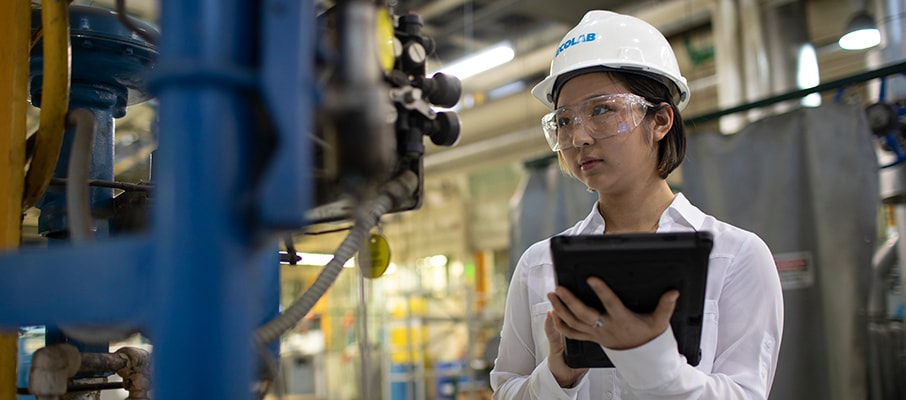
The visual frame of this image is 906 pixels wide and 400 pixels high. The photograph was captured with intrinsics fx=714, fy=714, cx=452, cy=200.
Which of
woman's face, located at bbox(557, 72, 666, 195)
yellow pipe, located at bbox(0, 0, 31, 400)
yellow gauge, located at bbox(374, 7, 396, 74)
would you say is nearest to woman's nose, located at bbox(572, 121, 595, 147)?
woman's face, located at bbox(557, 72, 666, 195)

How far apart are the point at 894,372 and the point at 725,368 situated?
2.01m

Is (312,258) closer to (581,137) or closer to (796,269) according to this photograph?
(581,137)

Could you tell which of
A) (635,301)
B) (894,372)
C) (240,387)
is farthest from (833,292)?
(240,387)

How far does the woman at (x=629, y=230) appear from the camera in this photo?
3.74ft

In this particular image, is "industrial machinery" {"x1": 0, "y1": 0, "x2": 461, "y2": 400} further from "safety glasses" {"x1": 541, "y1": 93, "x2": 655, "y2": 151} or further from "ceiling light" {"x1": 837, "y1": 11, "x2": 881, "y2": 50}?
"ceiling light" {"x1": 837, "y1": 11, "x2": 881, "y2": 50}

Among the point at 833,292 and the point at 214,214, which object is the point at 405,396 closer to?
the point at 833,292

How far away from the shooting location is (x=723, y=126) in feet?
14.8

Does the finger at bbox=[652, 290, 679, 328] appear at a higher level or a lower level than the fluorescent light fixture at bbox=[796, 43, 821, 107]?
lower

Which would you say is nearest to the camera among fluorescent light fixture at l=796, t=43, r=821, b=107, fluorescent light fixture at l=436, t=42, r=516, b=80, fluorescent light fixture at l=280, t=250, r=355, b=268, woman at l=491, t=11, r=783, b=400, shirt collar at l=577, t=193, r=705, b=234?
woman at l=491, t=11, r=783, b=400

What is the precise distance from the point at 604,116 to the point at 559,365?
478 mm

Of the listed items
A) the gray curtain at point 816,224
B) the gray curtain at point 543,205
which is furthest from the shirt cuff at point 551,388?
the gray curtain at point 543,205

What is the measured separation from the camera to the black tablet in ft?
2.97

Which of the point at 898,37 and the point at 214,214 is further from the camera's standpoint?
the point at 898,37

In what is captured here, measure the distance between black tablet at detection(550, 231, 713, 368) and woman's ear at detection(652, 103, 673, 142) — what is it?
0.52 m
